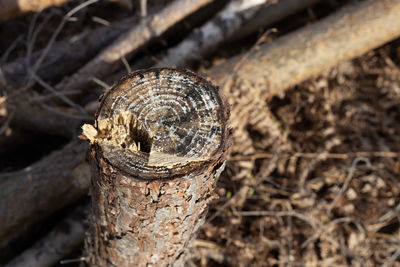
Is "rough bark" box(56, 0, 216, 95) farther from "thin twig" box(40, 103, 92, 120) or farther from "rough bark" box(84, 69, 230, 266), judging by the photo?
"rough bark" box(84, 69, 230, 266)

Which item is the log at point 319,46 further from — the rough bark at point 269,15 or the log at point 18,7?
the log at point 18,7

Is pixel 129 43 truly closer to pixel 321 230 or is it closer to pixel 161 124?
pixel 161 124

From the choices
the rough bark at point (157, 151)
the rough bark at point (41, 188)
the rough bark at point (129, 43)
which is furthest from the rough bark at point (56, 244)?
the rough bark at point (157, 151)

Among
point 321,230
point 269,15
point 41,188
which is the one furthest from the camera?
point 269,15

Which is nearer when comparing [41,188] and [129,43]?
[41,188]

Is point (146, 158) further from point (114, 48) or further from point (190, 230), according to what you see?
point (114, 48)

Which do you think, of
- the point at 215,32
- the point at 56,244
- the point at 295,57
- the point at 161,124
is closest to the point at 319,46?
the point at 295,57

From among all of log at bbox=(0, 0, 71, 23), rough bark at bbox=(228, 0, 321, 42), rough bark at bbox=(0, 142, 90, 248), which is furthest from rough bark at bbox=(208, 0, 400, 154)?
log at bbox=(0, 0, 71, 23)
